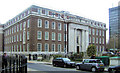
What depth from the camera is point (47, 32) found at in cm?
4962

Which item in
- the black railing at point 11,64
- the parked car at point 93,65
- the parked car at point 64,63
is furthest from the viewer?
the parked car at point 64,63

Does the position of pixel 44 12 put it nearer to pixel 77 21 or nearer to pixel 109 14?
pixel 77 21

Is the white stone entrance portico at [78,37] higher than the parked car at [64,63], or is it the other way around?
the white stone entrance portico at [78,37]

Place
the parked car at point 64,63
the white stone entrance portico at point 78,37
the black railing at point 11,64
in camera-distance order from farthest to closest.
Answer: the white stone entrance portico at point 78,37
the parked car at point 64,63
the black railing at point 11,64

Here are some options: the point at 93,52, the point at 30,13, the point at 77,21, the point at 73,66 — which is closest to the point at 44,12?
the point at 30,13

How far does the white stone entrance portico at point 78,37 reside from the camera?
55750 mm

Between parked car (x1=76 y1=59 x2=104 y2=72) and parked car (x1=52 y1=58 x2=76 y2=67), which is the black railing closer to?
parked car (x1=76 y1=59 x2=104 y2=72)

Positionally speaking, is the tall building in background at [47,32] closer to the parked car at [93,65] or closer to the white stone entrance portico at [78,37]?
the white stone entrance portico at [78,37]

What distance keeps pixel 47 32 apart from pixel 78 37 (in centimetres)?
1542

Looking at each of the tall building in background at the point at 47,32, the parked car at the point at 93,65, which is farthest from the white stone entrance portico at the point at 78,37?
the parked car at the point at 93,65

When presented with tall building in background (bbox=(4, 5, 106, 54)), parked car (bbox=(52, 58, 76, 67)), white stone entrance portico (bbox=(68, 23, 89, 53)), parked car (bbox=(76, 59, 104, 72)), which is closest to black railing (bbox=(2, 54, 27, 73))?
parked car (bbox=(76, 59, 104, 72))

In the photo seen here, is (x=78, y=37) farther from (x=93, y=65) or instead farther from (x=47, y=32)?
(x=93, y=65)

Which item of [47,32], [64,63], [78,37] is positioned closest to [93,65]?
[64,63]

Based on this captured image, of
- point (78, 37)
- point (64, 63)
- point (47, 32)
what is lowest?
point (64, 63)
